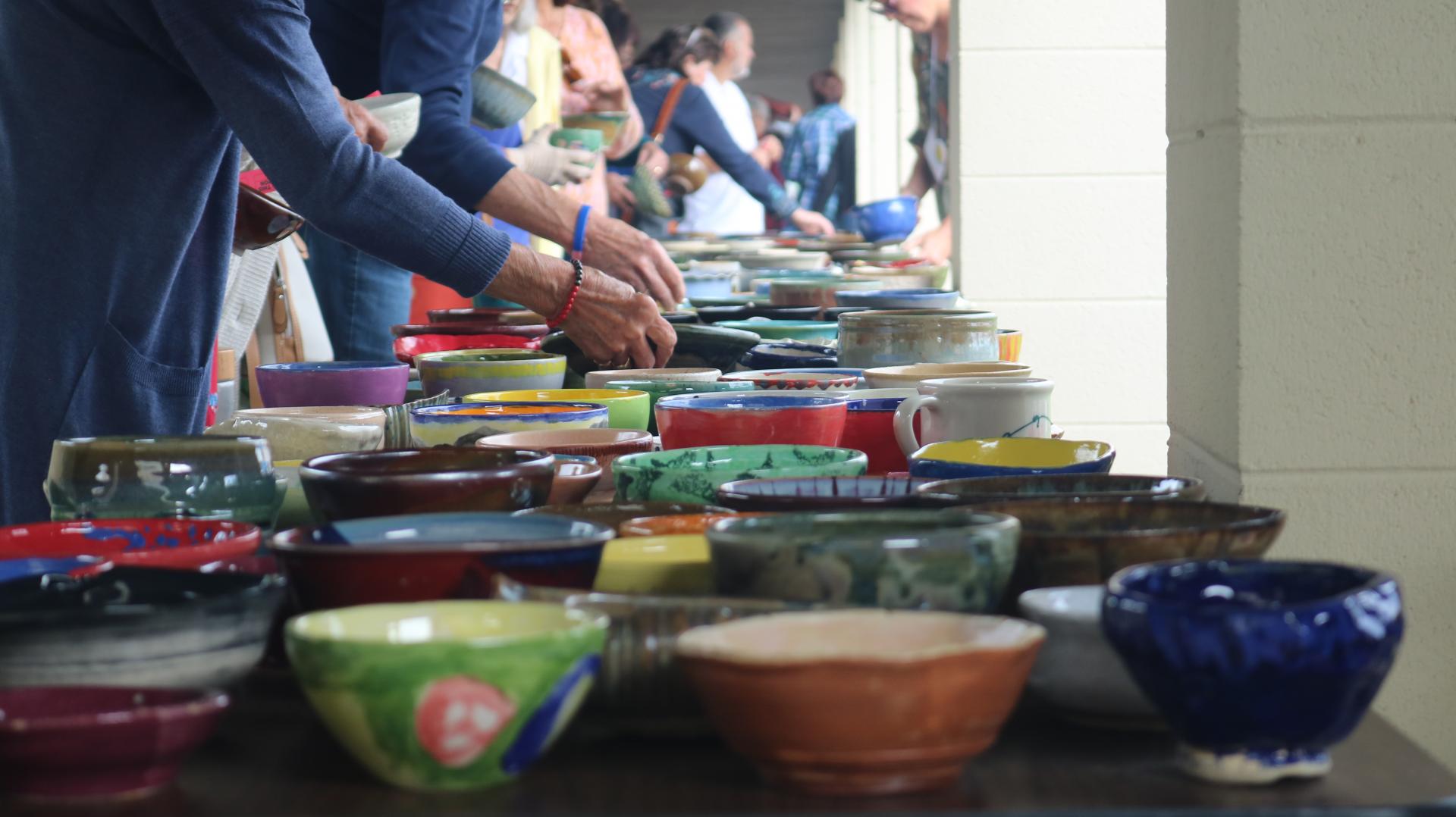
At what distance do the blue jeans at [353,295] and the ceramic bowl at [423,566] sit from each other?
114 inches

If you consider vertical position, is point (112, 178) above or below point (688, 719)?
above

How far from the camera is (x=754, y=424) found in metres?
1.23

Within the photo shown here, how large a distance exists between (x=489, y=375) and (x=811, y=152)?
8998mm

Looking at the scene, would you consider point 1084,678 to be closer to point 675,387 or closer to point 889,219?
point 675,387

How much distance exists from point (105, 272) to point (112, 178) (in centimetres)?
11

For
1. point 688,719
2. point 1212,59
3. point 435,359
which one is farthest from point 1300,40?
point 435,359

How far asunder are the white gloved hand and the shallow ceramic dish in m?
2.64

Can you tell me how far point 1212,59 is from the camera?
1.30 m

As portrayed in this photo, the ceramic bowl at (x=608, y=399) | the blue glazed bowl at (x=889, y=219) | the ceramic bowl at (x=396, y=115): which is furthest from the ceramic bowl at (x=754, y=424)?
the blue glazed bowl at (x=889, y=219)

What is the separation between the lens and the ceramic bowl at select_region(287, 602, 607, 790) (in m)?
0.57

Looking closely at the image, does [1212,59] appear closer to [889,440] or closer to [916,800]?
[889,440]

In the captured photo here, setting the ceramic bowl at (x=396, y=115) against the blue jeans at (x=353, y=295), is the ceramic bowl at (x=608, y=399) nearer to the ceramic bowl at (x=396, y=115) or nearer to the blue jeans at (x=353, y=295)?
the ceramic bowl at (x=396, y=115)

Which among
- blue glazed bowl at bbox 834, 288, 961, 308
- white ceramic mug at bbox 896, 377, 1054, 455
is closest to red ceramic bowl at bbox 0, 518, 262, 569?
white ceramic mug at bbox 896, 377, 1054, 455

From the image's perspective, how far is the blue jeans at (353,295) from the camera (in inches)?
141
